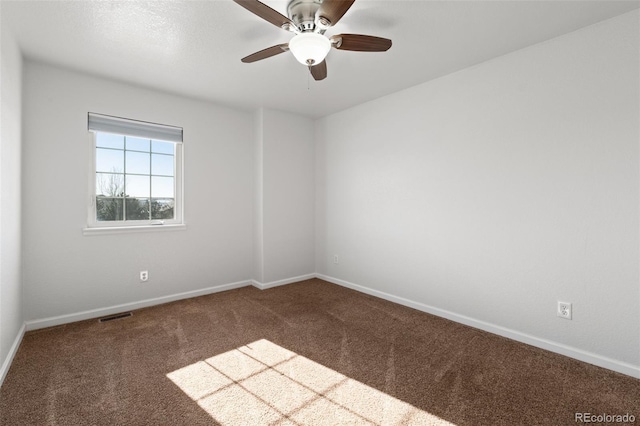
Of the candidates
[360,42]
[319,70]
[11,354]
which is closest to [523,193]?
[360,42]

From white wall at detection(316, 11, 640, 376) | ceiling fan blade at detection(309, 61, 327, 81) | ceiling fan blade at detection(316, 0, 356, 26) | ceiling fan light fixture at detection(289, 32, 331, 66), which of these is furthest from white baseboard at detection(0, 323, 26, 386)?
white wall at detection(316, 11, 640, 376)

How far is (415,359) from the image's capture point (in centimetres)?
226

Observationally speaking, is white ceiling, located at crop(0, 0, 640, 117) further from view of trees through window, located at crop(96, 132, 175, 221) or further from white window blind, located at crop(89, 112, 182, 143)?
view of trees through window, located at crop(96, 132, 175, 221)

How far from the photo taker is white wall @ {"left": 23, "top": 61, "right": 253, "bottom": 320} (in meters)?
2.79

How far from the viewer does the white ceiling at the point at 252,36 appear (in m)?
2.00

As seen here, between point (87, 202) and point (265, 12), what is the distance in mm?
2655

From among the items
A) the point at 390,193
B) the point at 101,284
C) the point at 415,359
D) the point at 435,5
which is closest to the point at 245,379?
the point at 415,359

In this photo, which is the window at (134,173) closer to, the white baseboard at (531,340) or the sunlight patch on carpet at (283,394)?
the sunlight patch on carpet at (283,394)

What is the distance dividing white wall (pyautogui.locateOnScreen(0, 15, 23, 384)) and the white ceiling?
295 mm

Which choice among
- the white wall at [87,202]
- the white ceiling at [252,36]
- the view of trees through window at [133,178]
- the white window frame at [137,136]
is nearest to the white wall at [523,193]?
the white ceiling at [252,36]

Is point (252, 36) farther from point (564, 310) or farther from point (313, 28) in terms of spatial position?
point (564, 310)

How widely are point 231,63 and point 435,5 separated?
1.75m

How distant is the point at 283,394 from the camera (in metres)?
1.87

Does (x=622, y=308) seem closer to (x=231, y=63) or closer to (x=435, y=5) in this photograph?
(x=435, y=5)
